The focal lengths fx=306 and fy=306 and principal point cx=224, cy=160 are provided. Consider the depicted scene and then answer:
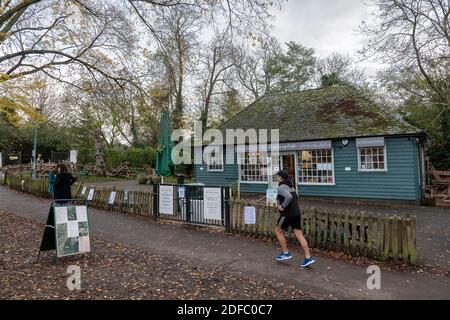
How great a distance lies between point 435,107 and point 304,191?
9.97 meters

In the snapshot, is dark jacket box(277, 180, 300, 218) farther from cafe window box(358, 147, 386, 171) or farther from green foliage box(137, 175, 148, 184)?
green foliage box(137, 175, 148, 184)

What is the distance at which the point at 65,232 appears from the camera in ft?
20.8

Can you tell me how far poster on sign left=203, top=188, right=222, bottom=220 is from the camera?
29.3 feet

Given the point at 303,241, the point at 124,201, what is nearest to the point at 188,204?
the point at 124,201

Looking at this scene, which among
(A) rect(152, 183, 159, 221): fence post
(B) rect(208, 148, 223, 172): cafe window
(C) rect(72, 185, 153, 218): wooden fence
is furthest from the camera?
(B) rect(208, 148, 223, 172): cafe window

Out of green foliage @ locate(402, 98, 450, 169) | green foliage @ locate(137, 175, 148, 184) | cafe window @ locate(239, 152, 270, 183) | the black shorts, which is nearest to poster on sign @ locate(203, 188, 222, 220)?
the black shorts

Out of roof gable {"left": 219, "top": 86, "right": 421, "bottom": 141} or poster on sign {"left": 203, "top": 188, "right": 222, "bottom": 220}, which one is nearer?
poster on sign {"left": 203, "top": 188, "right": 222, "bottom": 220}

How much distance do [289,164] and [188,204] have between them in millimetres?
8373

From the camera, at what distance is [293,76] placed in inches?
1348

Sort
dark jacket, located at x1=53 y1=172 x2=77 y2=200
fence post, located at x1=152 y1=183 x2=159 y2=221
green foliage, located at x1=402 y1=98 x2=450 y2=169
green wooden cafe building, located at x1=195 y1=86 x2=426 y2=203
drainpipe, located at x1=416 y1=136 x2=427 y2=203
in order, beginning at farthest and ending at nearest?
1. green foliage, located at x1=402 y1=98 x2=450 y2=169
2. drainpipe, located at x1=416 y1=136 x2=427 y2=203
3. green wooden cafe building, located at x1=195 y1=86 x2=426 y2=203
4. fence post, located at x1=152 y1=183 x2=159 y2=221
5. dark jacket, located at x1=53 y1=172 x2=77 y2=200

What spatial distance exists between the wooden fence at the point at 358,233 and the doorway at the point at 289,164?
347 inches

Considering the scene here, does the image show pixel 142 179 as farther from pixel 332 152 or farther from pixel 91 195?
pixel 332 152
